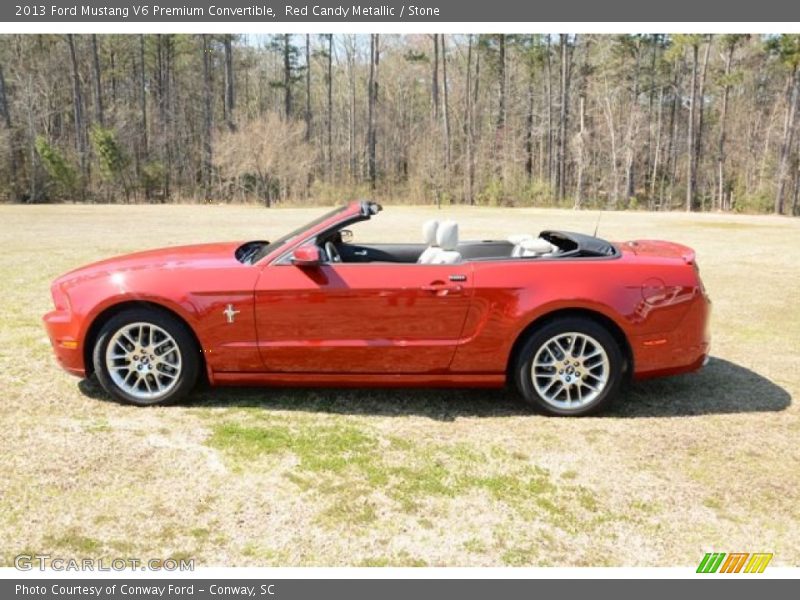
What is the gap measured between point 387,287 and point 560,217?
27.3 meters

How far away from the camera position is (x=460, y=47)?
165ft

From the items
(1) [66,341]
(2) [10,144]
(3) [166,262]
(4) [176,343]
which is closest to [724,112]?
(2) [10,144]

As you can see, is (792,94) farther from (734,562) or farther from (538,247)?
(734,562)

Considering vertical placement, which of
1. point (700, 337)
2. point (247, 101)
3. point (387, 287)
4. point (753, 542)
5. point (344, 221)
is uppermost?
point (247, 101)

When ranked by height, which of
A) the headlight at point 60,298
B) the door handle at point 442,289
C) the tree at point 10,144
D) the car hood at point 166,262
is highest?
the tree at point 10,144

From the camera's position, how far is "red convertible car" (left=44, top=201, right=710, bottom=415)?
434 centimetres

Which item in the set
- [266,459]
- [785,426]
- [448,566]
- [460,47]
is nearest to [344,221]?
[266,459]

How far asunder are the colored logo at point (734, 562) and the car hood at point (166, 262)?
328cm

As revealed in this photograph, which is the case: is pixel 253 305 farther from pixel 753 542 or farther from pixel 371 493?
pixel 753 542

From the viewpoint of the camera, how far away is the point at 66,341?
176 inches

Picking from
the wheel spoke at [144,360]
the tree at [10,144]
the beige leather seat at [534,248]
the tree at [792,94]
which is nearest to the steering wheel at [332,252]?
the wheel spoke at [144,360]

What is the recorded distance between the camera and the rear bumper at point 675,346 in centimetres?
445

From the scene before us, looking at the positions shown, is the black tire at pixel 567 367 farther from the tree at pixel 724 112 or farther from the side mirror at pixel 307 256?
the tree at pixel 724 112

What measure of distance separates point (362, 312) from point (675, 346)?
2.17 metres
